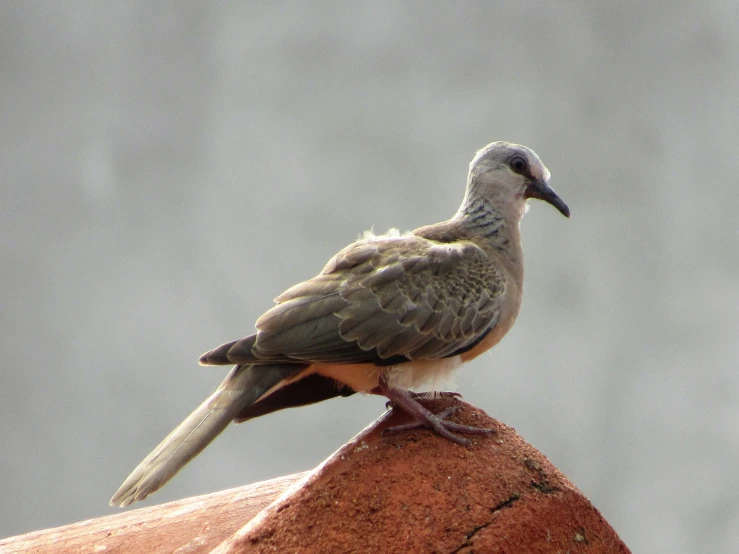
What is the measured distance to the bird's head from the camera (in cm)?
328

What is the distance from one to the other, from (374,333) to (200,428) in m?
0.57

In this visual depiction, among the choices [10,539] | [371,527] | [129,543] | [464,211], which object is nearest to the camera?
[371,527]

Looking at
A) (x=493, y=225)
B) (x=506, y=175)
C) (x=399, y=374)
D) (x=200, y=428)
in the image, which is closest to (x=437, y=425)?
(x=399, y=374)

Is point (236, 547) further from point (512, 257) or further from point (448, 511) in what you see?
point (512, 257)

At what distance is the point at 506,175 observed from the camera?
10.8 feet

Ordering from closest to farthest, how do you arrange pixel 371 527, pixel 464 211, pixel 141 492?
pixel 371 527 → pixel 141 492 → pixel 464 211

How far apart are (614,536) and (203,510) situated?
4.23ft

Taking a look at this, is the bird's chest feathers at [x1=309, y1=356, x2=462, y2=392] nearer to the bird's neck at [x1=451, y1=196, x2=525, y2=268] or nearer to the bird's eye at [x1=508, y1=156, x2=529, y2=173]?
the bird's neck at [x1=451, y1=196, x2=525, y2=268]

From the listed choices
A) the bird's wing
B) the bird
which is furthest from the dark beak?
the bird's wing

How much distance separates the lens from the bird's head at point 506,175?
328 cm

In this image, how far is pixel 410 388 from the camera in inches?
113

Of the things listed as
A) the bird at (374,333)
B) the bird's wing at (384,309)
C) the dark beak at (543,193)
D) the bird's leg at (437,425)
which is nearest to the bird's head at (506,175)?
the dark beak at (543,193)

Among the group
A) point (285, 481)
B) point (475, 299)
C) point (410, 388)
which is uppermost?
point (475, 299)

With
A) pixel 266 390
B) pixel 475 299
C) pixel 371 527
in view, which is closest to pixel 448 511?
pixel 371 527
